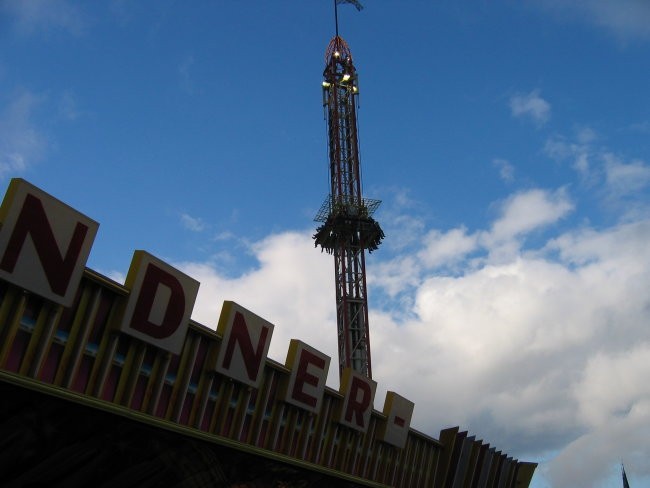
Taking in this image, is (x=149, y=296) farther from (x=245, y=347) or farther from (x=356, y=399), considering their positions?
(x=356, y=399)

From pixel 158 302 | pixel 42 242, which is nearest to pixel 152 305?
pixel 158 302

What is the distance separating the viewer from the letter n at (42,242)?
18391mm

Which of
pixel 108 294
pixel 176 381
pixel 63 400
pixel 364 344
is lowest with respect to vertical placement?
pixel 63 400

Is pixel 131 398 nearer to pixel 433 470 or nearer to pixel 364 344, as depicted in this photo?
pixel 433 470

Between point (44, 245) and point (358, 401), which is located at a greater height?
point (358, 401)

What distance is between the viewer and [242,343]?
2669cm

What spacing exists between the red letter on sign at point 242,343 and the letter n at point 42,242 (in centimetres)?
701

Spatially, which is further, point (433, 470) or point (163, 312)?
point (433, 470)

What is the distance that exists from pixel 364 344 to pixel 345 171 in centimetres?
1740

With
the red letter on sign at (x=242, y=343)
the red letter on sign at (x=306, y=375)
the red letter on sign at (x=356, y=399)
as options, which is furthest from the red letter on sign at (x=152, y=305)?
the red letter on sign at (x=356, y=399)

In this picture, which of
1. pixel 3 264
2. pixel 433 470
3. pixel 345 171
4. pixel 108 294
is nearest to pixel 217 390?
pixel 108 294

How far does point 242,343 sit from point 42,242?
378 inches

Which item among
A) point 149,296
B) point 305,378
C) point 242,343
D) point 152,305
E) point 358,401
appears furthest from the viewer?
point 358,401

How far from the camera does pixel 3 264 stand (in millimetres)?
18250
